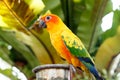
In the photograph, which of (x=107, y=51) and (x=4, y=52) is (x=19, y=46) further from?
(x=107, y=51)

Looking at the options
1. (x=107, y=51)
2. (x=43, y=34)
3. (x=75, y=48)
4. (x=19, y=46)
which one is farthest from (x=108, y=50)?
(x=75, y=48)

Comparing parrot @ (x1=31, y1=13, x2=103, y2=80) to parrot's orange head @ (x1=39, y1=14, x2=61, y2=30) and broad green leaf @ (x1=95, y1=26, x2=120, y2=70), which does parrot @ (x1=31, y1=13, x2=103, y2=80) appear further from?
broad green leaf @ (x1=95, y1=26, x2=120, y2=70)

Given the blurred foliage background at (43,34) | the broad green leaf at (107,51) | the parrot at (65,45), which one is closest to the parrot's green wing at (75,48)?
the parrot at (65,45)

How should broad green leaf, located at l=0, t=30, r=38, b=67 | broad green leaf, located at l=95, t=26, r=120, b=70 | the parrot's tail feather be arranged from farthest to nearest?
broad green leaf, located at l=0, t=30, r=38, b=67 → broad green leaf, located at l=95, t=26, r=120, b=70 → the parrot's tail feather

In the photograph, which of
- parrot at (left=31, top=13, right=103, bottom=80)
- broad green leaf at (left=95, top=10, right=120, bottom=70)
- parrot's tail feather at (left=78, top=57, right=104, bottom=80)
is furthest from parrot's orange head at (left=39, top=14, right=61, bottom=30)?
broad green leaf at (left=95, top=10, right=120, bottom=70)

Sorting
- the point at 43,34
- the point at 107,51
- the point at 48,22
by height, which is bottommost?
the point at 48,22

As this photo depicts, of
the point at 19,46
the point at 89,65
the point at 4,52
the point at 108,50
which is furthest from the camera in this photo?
the point at 4,52

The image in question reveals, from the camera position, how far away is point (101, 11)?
2.86 metres

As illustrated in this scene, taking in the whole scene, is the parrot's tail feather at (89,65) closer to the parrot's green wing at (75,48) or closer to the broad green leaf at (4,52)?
the parrot's green wing at (75,48)

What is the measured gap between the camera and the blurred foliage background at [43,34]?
270 cm

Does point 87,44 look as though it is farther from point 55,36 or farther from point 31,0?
point 55,36

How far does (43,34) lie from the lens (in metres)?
2.76

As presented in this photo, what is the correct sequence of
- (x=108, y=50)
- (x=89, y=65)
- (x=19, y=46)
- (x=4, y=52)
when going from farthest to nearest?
(x=4, y=52)
(x=19, y=46)
(x=108, y=50)
(x=89, y=65)

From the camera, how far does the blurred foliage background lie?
270 centimetres
